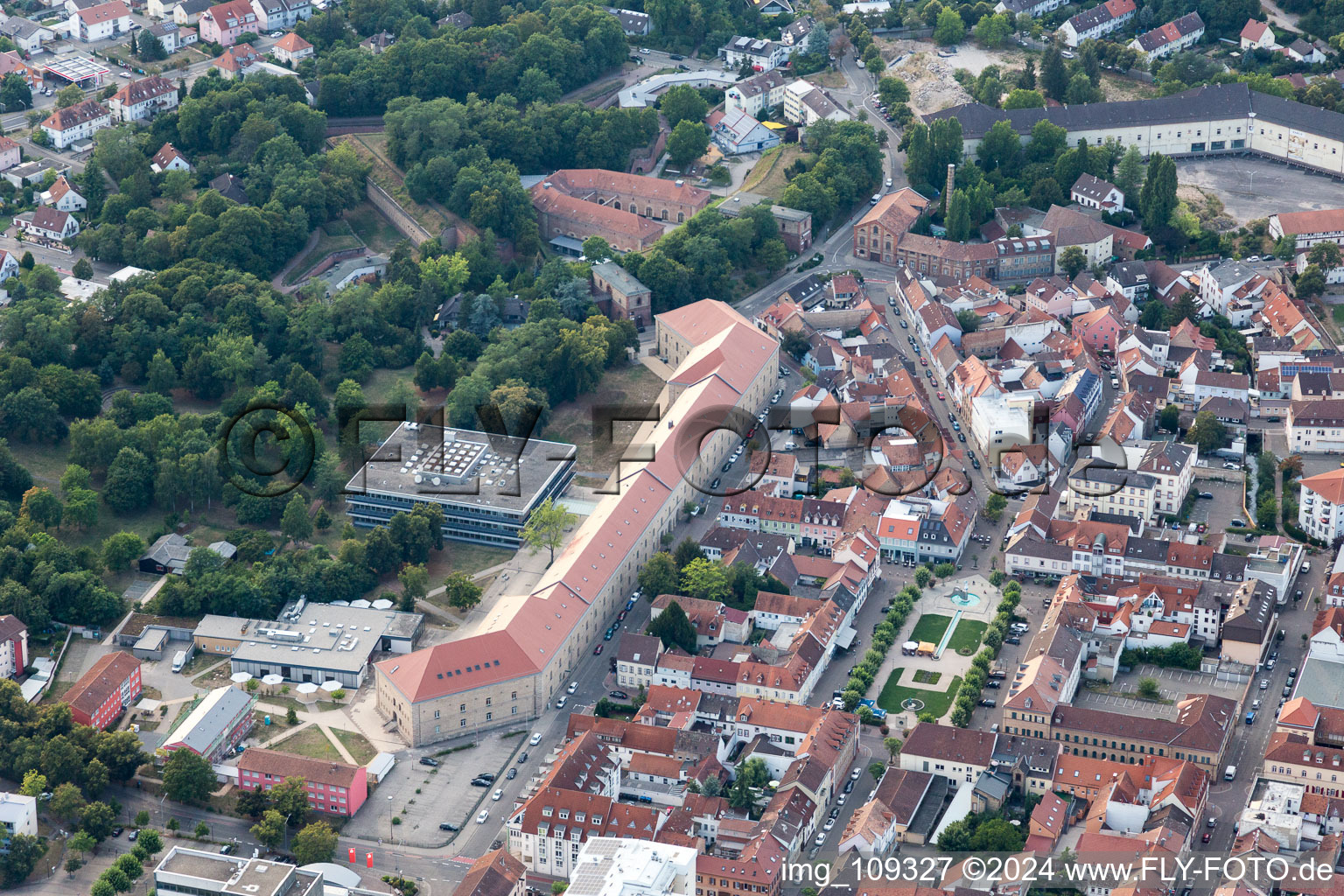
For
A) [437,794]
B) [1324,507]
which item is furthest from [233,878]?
[1324,507]

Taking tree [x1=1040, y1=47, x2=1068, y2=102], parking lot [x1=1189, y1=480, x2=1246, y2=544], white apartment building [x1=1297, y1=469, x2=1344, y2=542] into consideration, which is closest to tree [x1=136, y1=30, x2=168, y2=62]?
tree [x1=1040, y1=47, x2=1068, y2=102]

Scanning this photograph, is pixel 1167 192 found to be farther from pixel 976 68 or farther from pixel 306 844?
pixel 306 844

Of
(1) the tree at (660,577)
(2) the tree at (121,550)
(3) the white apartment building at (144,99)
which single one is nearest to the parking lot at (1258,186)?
(1) the tree at (660,577)

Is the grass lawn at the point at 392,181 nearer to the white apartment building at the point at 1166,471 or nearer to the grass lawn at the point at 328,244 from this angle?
the grass lawn at the point at 328,244

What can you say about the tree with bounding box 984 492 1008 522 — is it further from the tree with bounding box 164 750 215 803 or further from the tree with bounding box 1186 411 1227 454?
the tree with bounding box 164 750 215 803

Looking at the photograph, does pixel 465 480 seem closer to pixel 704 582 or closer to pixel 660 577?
pixel 660 577
